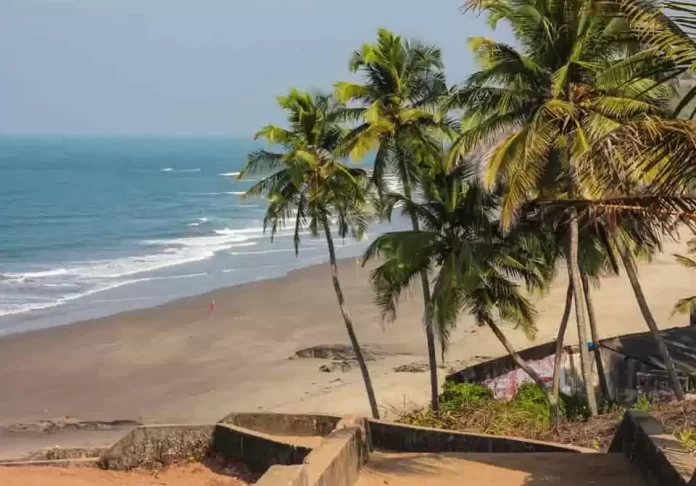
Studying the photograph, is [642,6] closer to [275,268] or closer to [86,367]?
[86,367]

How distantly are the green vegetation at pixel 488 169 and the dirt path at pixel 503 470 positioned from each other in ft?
8.78

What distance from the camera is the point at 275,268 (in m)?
41.3

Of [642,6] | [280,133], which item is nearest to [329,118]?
[280,133]

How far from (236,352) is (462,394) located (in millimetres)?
11560

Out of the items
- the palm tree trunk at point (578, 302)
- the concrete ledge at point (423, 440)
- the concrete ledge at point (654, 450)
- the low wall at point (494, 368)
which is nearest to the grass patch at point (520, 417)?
the palm tree trunk at point (578, 302)

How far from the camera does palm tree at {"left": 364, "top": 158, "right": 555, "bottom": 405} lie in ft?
51.9

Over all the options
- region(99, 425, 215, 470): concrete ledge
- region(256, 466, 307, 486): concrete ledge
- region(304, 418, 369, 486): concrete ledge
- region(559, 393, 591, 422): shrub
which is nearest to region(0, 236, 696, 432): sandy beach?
region(559, 393, 591, 422): shrub

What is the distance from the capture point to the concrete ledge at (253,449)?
10556 millimetres

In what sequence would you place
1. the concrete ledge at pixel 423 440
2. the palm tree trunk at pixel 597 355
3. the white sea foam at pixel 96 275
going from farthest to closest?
the white sea foam at pixel 96 275
the palm tree trunk at pixel 597 355
the concrete ledge at pixel 423 440

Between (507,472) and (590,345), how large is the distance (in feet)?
36.6

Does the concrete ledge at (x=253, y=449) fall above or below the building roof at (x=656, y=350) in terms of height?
below

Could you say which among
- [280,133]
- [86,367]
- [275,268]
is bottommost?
[86,367]

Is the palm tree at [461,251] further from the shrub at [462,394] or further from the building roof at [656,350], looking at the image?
the building roof at [656,350]

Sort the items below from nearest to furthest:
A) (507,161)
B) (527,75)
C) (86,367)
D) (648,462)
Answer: (648,462)
(507,161)
(527,75)
(86,367)
